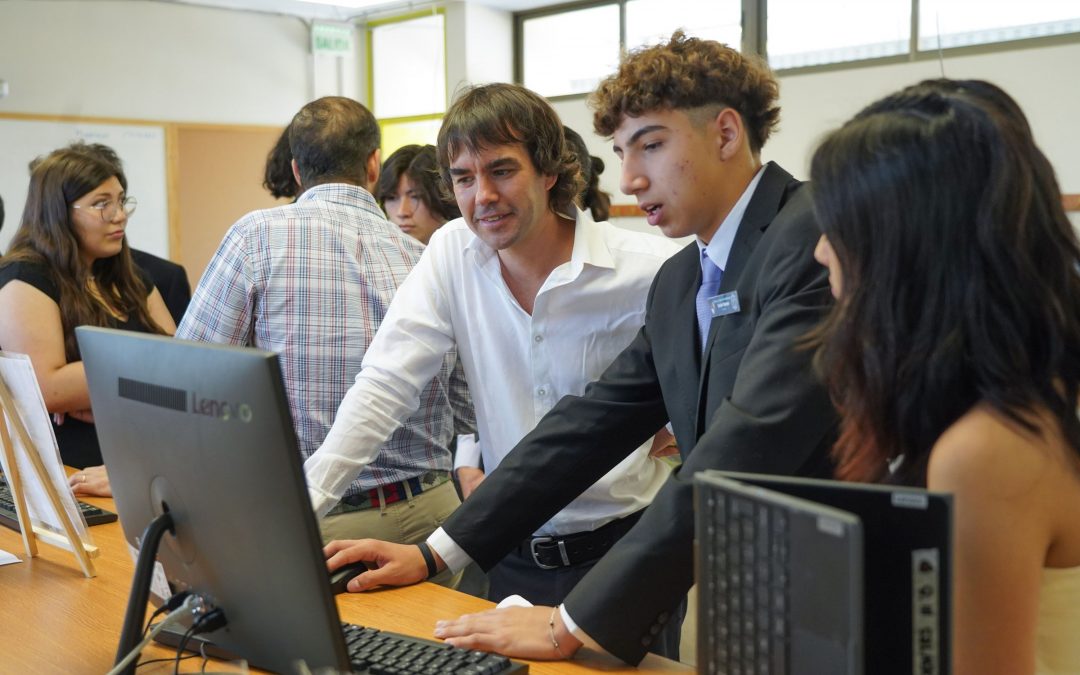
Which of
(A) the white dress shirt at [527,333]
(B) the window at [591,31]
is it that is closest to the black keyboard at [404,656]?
(A) the white dress shirt at [527,333]

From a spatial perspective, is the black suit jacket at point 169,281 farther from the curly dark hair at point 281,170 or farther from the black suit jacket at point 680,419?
the black suit jacket at point 680,419

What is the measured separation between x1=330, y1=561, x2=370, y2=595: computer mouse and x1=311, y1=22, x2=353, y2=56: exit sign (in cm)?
668

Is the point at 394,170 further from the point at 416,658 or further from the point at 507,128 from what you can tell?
the point at 416,658

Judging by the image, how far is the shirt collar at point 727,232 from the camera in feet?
5.59

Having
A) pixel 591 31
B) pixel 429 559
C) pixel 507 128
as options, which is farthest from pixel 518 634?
pixel 591 31

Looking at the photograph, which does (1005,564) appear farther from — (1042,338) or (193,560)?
(193,560)

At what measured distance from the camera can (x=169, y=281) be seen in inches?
155

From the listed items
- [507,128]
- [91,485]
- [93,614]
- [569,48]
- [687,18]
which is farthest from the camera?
[569,48]

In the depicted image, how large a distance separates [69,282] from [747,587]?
99.8 inches

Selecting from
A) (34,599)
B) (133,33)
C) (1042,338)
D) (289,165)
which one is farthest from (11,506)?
(133,33)

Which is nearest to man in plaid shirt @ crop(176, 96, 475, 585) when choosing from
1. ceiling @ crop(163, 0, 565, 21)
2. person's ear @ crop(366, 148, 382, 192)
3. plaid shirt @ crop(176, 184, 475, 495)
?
plaid shirt @ crop(176, 184, 475, 495)

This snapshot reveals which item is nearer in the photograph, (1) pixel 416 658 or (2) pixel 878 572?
(2) pixel 878 572

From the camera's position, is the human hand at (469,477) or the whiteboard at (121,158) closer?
the human hand at (469,477)

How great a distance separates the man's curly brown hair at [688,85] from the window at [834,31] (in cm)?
421
